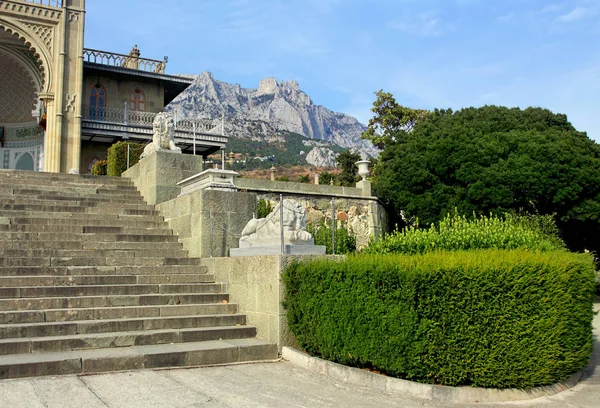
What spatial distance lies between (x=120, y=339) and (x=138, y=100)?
80.6 ft

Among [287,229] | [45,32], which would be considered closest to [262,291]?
[287,229]

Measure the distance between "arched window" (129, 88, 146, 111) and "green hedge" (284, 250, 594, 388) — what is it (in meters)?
25.3

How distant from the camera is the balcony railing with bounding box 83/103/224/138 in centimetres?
2744

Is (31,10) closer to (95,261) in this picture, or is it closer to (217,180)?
(217,180)

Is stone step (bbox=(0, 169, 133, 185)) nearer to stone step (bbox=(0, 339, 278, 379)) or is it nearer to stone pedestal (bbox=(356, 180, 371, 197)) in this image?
stone step (bbox=(0, 339, 278, 379))

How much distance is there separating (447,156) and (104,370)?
2002 cm

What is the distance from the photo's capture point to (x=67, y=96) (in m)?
25.3

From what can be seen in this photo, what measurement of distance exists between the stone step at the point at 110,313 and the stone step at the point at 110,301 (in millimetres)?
207

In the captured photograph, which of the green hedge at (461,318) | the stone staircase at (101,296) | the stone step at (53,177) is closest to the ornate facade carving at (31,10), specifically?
the stone step at (53,177)

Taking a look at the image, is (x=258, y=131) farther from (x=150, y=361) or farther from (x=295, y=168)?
(x=150, y=361)


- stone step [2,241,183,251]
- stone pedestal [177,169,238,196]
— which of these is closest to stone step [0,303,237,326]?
stone step [2,241,183,251]

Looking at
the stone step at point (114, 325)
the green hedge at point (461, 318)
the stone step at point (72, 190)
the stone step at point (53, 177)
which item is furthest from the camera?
the stone step at point (53, 177)

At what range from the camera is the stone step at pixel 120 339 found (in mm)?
6348

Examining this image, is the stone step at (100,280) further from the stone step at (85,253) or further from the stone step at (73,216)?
the stone step at (73,216)
